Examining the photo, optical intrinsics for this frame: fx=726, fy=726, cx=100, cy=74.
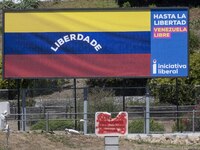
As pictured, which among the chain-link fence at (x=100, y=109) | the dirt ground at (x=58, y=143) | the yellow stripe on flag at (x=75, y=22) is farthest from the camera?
the chain-link fence at (x=100, y=109)

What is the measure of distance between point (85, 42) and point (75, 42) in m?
0.43

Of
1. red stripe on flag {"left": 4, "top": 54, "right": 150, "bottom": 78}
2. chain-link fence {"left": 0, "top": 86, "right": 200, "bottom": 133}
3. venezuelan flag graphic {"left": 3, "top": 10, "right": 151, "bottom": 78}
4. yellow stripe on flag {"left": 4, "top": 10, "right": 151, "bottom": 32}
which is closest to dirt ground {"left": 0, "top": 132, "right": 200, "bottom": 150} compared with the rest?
chain-link fence {"left": 0, "top": 86, "right": 200, "bottom": 133}

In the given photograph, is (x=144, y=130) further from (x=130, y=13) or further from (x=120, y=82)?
(x=120, y=82)

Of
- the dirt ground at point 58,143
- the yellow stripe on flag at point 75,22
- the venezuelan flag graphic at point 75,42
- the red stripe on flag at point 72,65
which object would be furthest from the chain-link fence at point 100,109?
the dirt ground at point 58,143

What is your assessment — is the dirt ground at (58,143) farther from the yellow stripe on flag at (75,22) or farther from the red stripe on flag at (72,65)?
the yellow stripe on flag at (75,22)

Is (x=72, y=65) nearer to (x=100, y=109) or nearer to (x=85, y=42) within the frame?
(x=85, y=42)

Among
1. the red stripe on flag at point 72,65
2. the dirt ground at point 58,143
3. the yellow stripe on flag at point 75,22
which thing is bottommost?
the dirt ground at point 58,143

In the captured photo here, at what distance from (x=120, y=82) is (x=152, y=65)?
1635 cm

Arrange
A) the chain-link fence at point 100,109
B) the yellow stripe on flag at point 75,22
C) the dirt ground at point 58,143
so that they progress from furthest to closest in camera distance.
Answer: the chain-link fence at point 100,109 < the yellow stripe on flag at point 75,22 < the dirt ground at point 58,143

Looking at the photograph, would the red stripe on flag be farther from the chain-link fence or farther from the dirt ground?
the dirt ground

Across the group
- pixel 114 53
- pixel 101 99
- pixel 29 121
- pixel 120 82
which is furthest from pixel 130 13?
pixel 120 82

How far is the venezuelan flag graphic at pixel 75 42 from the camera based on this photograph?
3097cm

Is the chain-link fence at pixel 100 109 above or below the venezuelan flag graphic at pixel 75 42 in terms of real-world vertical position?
below

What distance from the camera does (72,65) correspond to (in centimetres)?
3106
